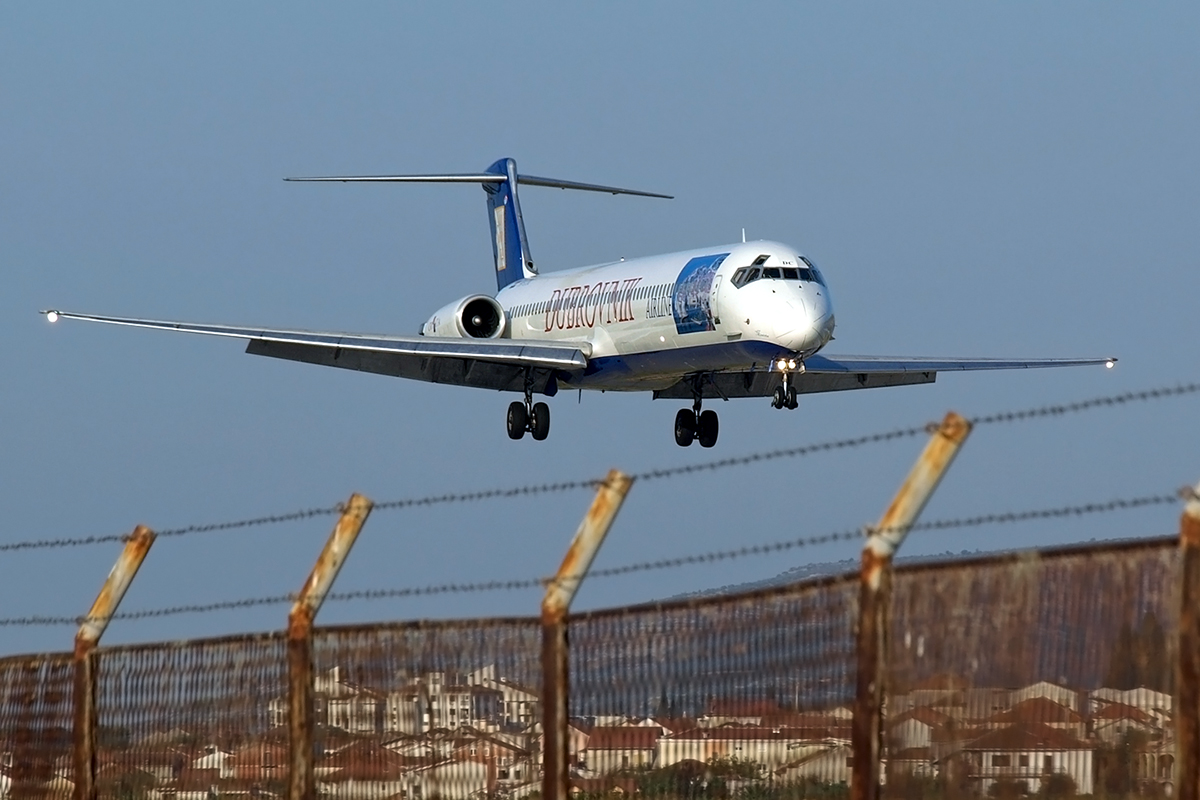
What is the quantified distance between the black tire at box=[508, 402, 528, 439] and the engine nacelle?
3168 mm

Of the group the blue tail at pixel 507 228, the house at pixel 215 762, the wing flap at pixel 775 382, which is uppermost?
the blue tail at pixel 507 228

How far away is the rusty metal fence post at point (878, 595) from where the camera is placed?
6.38 meters

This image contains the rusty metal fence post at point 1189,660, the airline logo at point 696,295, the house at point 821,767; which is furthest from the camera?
the airline logo at point 696,295

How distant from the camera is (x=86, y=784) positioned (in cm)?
1008

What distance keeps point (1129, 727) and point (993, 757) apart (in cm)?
47

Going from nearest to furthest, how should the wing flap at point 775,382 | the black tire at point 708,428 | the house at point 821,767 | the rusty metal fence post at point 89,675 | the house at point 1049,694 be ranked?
the house at point 1049,694 → the house at point 821,767 → the rusty metal fence post at point 89,675 → the wing flap at point 775,382 → the black tire at point 708,428

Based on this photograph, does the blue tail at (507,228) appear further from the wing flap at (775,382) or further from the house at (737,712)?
the house at (737,712)

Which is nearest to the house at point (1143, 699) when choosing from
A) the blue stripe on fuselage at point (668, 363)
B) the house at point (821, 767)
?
the house at point (821, 767)

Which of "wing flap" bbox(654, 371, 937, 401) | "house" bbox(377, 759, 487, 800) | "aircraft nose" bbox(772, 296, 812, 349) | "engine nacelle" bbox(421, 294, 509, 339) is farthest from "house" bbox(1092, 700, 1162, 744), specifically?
"engine nacelle" bbox(421, 294, 509, 339)

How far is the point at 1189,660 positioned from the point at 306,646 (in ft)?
14.1

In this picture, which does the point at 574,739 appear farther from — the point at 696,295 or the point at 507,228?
the point at 507,228

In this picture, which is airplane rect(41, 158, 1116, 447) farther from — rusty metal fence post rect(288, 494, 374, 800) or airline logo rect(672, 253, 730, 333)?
rusty metal fence post rect(288, 494, 374, 800)

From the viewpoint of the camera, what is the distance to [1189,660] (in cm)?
561

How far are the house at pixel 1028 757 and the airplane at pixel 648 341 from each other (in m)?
25.5
